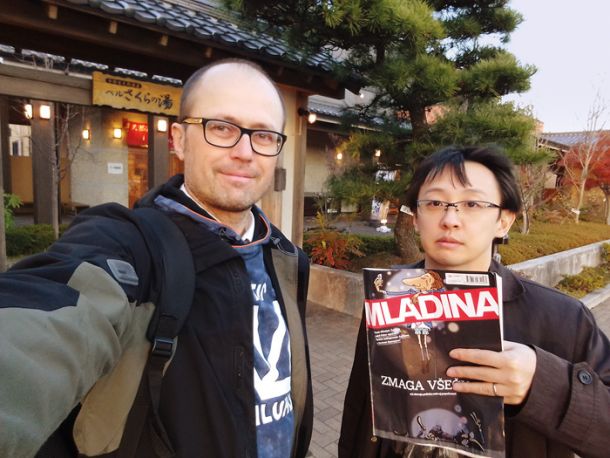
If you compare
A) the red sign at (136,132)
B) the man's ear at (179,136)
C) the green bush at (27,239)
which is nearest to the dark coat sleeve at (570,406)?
the man's ear at (179,136)

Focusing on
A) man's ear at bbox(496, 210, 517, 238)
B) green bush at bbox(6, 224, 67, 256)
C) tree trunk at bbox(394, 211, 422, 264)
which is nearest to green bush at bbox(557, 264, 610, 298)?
tree trunk at bbox(394, 211, 422, 264)

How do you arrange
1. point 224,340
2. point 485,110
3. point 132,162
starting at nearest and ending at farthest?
point 224,340
point 485,110
point 132,162

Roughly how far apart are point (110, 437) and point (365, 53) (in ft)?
18.1

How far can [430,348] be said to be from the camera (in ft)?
3.44

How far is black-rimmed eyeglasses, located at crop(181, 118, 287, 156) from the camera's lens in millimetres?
1310

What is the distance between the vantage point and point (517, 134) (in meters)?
4.86

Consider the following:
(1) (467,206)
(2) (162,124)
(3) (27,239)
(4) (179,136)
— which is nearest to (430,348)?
(1) (467,206)

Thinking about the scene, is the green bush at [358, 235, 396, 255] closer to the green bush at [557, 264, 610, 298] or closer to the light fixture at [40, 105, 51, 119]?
the green bush at [557, 264, 610, 298]

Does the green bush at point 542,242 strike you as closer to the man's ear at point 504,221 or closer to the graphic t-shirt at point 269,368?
the man's ear at point 504,221

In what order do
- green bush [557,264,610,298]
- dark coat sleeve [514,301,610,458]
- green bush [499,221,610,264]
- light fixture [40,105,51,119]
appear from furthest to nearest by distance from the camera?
light fixture [40,105,51,119] → green bush [499,221,610,264] → green bush [557,264,610,298] → dark coat sleeve [514,301,610,458]

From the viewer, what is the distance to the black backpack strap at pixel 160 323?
0.95 metres

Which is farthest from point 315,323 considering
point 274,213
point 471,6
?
point 471,6

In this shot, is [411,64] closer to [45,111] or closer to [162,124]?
[162,124]

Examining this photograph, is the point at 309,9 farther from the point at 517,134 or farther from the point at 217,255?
the point at 217,255
